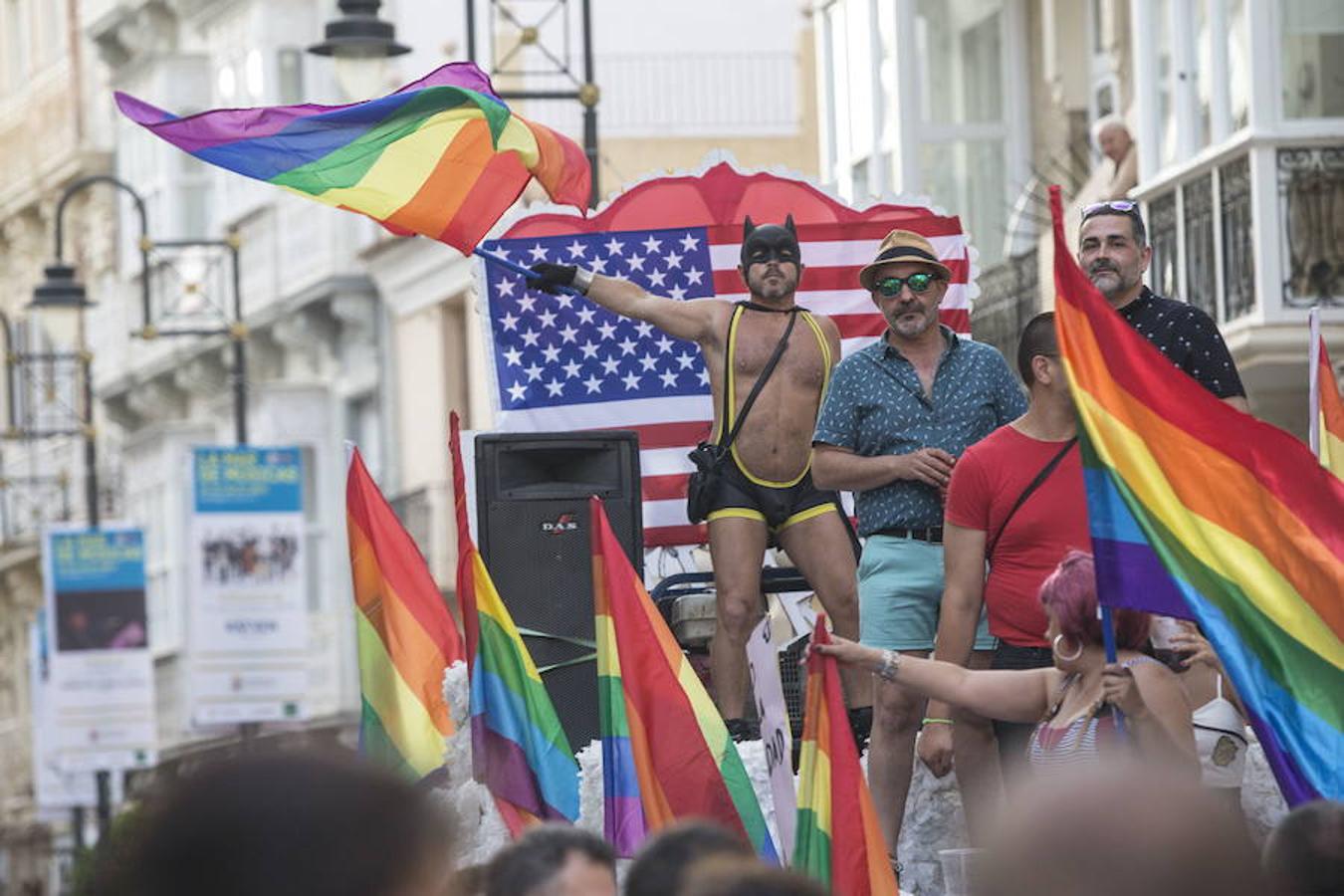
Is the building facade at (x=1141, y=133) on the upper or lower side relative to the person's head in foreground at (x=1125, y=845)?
upper

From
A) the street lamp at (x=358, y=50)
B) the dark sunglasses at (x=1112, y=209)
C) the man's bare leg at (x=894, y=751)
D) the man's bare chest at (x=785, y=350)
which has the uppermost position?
the street lamp at (x=358, y=50)

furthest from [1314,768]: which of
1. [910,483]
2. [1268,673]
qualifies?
[910,483]

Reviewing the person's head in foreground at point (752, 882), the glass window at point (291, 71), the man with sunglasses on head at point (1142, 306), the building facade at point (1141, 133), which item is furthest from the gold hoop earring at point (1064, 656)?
the glass window at point (291, 71)

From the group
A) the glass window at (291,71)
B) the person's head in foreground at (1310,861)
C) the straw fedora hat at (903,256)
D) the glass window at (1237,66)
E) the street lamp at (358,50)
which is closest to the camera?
the person's head in foreground at (1310,861)

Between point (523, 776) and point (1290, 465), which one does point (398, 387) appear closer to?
point (523, 776)

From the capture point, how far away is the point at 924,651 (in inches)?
407

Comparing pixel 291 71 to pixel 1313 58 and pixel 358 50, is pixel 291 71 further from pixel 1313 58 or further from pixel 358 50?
pixel 1313 58

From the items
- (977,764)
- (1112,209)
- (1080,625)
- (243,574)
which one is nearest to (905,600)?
(977,764)

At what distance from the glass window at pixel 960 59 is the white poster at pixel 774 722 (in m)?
16.9

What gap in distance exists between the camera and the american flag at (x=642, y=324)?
569 inches

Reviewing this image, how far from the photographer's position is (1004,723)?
978 cm

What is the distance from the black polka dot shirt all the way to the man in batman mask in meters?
1.79

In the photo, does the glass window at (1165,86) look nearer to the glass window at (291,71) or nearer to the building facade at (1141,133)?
the building facade at (1141,133)

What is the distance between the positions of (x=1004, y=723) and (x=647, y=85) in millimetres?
25474
